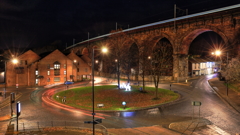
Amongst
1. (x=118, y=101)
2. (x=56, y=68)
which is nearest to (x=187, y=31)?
(x=118, y=101)

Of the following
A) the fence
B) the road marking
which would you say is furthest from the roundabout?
the road marking

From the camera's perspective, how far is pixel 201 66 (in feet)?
202

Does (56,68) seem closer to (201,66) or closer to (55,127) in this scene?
(55,127)

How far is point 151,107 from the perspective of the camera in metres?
21.4

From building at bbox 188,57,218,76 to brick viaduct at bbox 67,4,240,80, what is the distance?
37.3 feet

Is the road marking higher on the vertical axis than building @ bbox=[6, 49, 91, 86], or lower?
lower

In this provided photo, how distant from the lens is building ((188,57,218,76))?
56.5 m

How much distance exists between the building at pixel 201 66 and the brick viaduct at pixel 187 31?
1138cm

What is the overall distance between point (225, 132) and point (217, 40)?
62355mm

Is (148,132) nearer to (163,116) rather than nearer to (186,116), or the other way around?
(163,116)

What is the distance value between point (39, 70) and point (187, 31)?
40.1 metres

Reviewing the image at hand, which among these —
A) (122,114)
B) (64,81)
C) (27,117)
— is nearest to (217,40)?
(64,81)

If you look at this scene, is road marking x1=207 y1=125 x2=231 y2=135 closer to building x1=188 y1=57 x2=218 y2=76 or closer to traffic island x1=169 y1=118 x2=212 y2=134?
traffic island x1=169 y1=118 x2=212 y2=134

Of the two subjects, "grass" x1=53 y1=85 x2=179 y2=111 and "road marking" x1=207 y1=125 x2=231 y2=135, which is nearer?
"road marking" x1=207 y1=125 x2=231 y2=135
